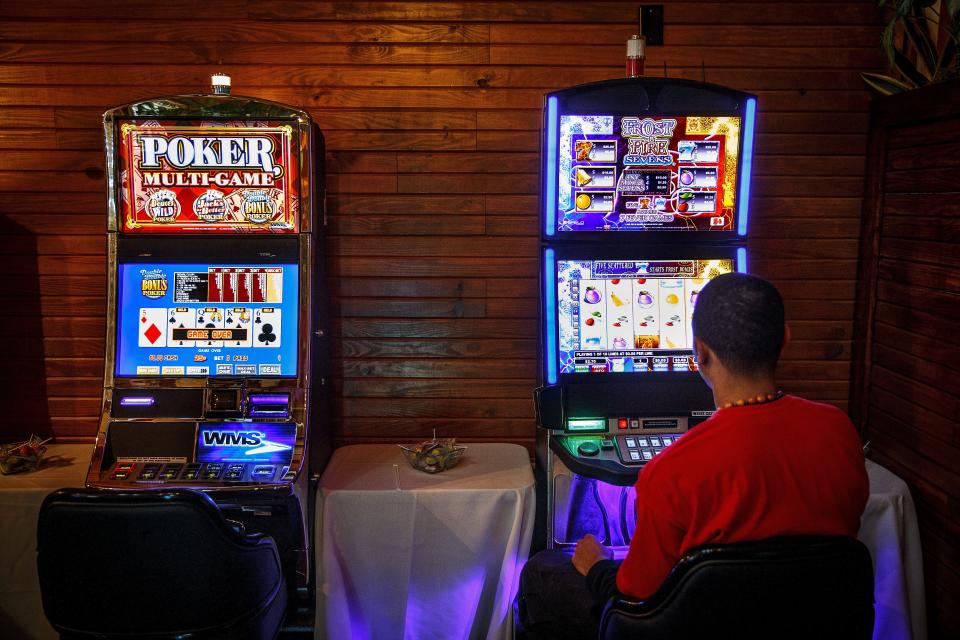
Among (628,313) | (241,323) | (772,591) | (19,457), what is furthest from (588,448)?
(19,457)

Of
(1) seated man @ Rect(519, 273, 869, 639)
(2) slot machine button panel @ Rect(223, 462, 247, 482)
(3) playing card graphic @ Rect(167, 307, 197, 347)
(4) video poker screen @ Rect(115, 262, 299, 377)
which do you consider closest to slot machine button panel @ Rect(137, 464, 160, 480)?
(2) slot machine button panel @ Rect(223, 462, 247, 482)

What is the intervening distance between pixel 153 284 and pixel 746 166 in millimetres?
2280

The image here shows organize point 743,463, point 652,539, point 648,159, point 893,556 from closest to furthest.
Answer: point 743,463, point 652,539, point 648,159, point 893,556

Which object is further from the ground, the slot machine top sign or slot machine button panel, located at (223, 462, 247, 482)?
the slot machine top sign

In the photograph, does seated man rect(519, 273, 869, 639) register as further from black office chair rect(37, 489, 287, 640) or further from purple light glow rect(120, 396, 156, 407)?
purple light glow rect(120, 396, 156, 407)

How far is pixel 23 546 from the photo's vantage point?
2.86 m

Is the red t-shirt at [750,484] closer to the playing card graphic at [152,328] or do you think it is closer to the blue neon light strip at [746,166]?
the blue neon light strip at [746,166]

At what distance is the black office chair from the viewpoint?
1.79m

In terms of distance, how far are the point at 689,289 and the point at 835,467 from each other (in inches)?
49.3

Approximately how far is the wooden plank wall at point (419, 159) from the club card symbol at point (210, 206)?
0.73 metres

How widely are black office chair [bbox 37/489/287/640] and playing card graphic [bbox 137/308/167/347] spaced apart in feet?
3.00

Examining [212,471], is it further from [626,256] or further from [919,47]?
[919,47]

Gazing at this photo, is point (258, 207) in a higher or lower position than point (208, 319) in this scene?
higher

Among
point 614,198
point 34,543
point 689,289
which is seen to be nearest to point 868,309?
point 689,289
